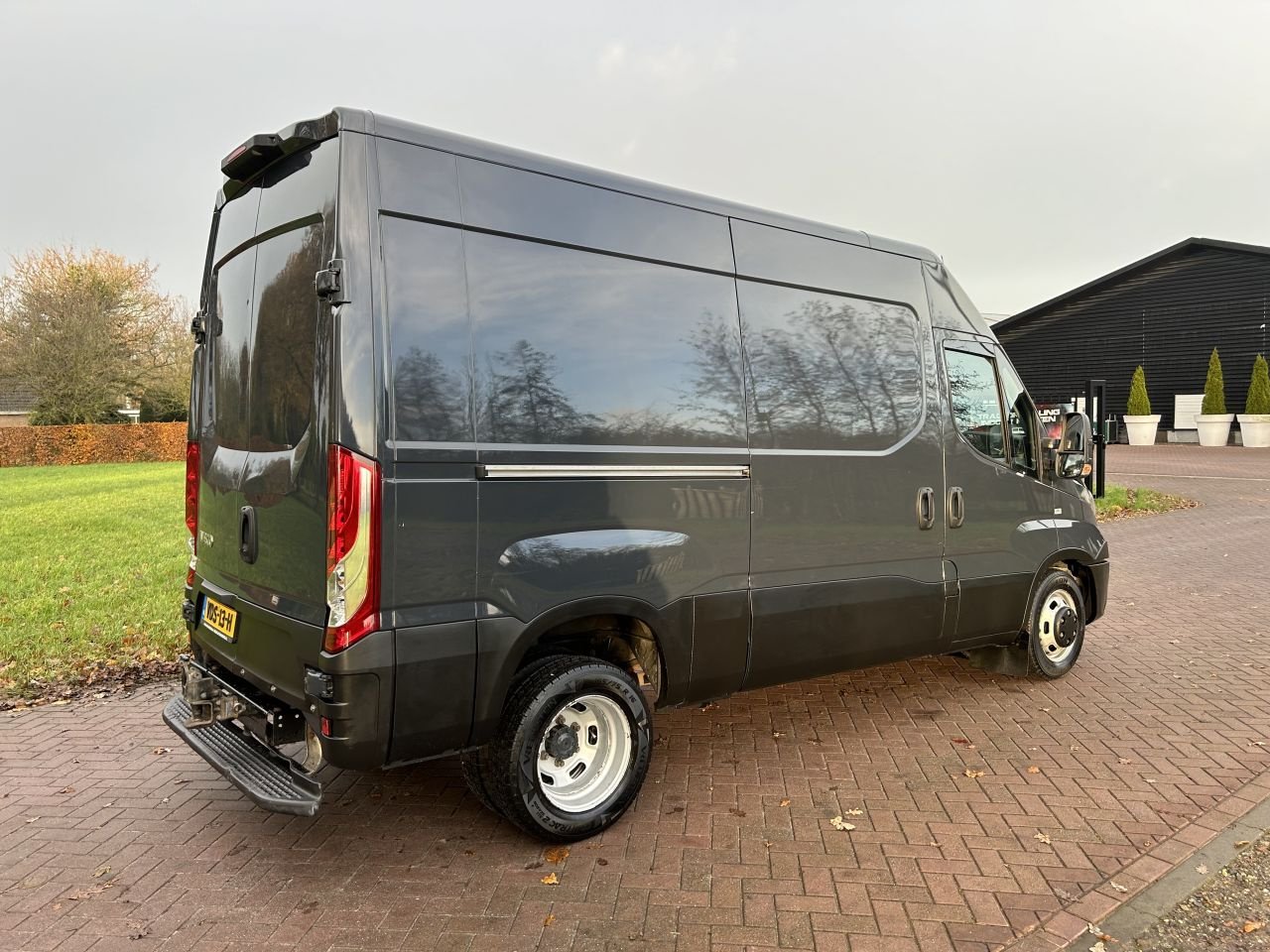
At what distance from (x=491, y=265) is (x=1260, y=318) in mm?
31744

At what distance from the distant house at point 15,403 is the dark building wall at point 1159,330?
35.6 metres

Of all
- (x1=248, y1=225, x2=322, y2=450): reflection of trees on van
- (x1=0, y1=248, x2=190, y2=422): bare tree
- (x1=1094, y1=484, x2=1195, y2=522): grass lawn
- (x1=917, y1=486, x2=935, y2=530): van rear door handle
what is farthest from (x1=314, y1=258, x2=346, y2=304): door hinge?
(x1=0, y1=248, x2=190, y2=422): bare tree

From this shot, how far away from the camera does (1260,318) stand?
2752 cm

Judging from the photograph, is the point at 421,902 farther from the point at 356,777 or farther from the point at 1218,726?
the point at 1218,726

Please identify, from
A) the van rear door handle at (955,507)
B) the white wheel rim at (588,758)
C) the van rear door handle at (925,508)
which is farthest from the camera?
the van rear door handle at (955,507)

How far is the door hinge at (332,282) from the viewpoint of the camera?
2889mm

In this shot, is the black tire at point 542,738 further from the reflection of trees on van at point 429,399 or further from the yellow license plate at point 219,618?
the yellow license plate at point 219,618

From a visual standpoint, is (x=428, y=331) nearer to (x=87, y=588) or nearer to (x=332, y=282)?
(x=332, y=282)

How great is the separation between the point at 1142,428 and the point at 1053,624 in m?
27.1

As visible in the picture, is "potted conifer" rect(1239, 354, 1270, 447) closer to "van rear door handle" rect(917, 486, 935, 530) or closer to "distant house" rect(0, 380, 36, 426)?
"van rear door handle" rect(917, 486, 935, 530)

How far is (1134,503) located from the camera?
48.5ft

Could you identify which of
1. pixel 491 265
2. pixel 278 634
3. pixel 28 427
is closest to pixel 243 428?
pixel 278 634

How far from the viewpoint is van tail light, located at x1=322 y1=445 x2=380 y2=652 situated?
113 inches

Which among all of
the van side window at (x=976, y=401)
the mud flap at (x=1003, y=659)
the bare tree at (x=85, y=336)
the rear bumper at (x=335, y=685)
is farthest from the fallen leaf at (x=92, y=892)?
the bare tree at (x=85, y=336)
